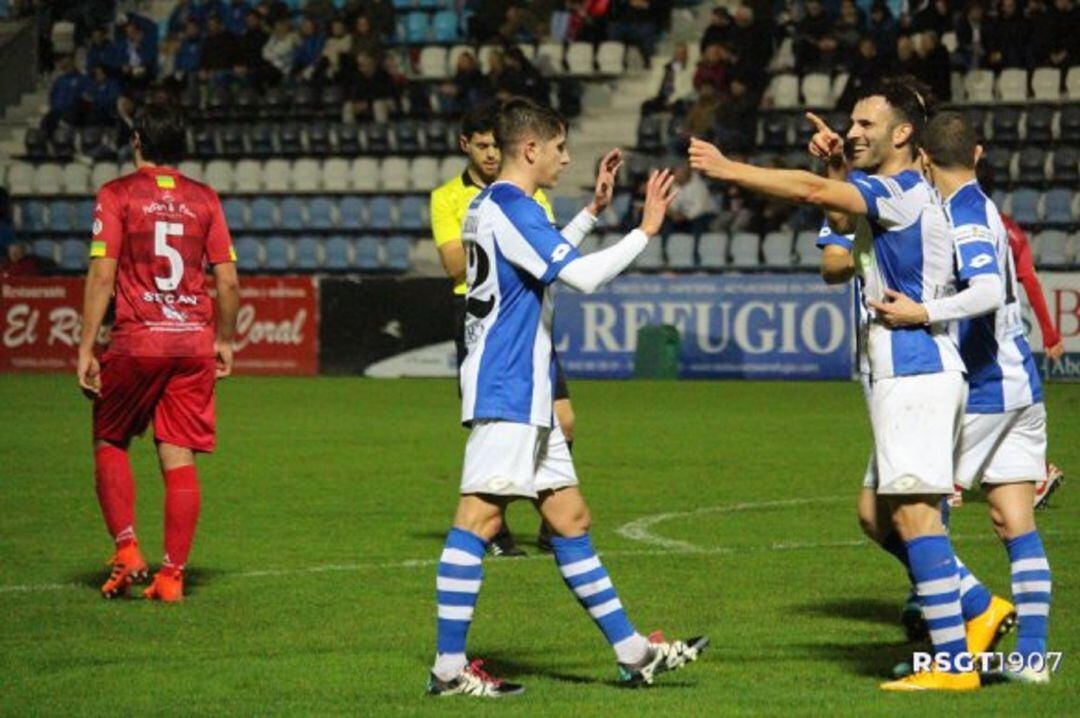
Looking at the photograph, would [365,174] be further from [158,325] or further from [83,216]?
[158,325]

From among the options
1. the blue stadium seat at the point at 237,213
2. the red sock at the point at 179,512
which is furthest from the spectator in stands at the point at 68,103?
the red sock at the point at 179,512

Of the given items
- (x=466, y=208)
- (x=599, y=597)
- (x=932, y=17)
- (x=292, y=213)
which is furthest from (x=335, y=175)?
(x=599, y=597)

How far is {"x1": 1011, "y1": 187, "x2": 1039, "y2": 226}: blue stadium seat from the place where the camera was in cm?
2497

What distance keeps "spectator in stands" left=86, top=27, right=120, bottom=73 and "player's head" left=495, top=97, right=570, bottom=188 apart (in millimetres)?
26336

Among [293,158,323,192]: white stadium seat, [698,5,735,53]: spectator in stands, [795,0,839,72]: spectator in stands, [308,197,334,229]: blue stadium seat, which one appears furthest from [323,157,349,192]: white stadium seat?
[795,0,839,72]: spectator in stands

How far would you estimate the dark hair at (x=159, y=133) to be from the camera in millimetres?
8875

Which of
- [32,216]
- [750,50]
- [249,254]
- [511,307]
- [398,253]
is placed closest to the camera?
[511,307]

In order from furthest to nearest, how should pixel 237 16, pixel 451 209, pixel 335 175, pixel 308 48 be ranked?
pixel 237 16 < pixel 308 48 < pixel 335 175 < pixel 451 209

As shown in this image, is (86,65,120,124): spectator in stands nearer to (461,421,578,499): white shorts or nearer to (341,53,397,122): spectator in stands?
(341,53,397,122): spectator in stands

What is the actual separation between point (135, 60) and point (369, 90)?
4253mm

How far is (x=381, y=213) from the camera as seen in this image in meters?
29.4

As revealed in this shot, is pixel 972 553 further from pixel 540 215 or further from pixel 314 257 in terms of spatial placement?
pixel 314 257

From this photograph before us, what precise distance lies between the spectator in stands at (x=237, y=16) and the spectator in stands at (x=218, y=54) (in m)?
0.51

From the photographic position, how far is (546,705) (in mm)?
6527
